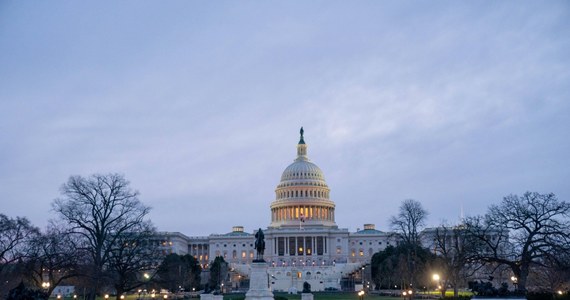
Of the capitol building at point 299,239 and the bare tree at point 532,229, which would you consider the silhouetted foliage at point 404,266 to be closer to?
the bare tree at point 532,229

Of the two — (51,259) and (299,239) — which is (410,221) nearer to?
(51,259)

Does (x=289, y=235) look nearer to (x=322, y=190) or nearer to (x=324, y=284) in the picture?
(x=322, y=190)

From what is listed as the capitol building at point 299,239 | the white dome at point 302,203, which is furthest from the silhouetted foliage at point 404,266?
the white dome at point 302,203

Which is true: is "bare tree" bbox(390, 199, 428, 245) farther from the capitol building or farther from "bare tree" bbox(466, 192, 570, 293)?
the capitol building

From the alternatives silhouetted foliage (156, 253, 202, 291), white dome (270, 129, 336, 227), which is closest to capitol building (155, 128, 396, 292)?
white dome (270, 129, 336, 227)

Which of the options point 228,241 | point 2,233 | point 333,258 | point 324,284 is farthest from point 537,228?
point 228,241

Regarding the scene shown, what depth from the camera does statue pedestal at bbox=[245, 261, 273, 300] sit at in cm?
5019

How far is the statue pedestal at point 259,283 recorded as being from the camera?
50188mm

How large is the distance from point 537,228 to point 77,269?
36.3 meters

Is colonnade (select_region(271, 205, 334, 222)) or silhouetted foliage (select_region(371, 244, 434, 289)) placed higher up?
colonnade (select_region(271, 205, 334, 222))

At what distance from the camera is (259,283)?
50562mm

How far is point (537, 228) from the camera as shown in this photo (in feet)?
141

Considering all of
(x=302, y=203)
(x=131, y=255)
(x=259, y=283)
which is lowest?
(x=259, y=283)

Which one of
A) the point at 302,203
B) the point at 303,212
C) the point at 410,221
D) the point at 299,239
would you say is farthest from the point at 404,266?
the point at 303,212
